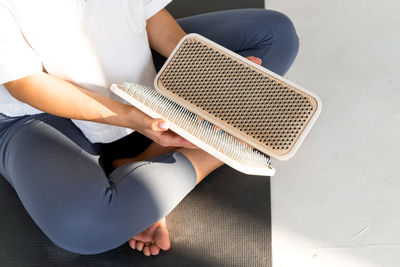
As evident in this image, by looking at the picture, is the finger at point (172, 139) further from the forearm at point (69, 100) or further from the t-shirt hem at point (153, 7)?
the t-shirt hem at point (153, 7)

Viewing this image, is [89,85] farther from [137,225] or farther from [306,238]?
[306,238]

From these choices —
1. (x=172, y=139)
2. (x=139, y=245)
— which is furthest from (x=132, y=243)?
(x=172, y=139)

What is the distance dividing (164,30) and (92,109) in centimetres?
22

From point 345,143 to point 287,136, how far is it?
1.22ft

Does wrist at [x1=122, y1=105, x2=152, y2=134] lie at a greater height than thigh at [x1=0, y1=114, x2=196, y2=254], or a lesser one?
greater

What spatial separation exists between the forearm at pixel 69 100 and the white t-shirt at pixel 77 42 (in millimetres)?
24

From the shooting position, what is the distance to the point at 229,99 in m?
0.54

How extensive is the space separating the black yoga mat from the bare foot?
0.07 ft

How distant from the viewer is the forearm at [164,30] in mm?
704

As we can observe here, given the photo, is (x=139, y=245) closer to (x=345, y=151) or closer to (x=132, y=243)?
(x=132, y=243)

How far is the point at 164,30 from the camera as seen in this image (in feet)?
2.33

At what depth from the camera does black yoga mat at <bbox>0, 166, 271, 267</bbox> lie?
776 mm

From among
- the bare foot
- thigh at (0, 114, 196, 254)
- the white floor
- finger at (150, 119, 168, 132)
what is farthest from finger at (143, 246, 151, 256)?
finger at (150, 119, 168, 132)

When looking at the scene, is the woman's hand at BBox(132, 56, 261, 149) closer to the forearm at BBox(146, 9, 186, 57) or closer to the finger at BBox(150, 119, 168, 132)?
the finger at BBox(150, 119, 168, 132)
